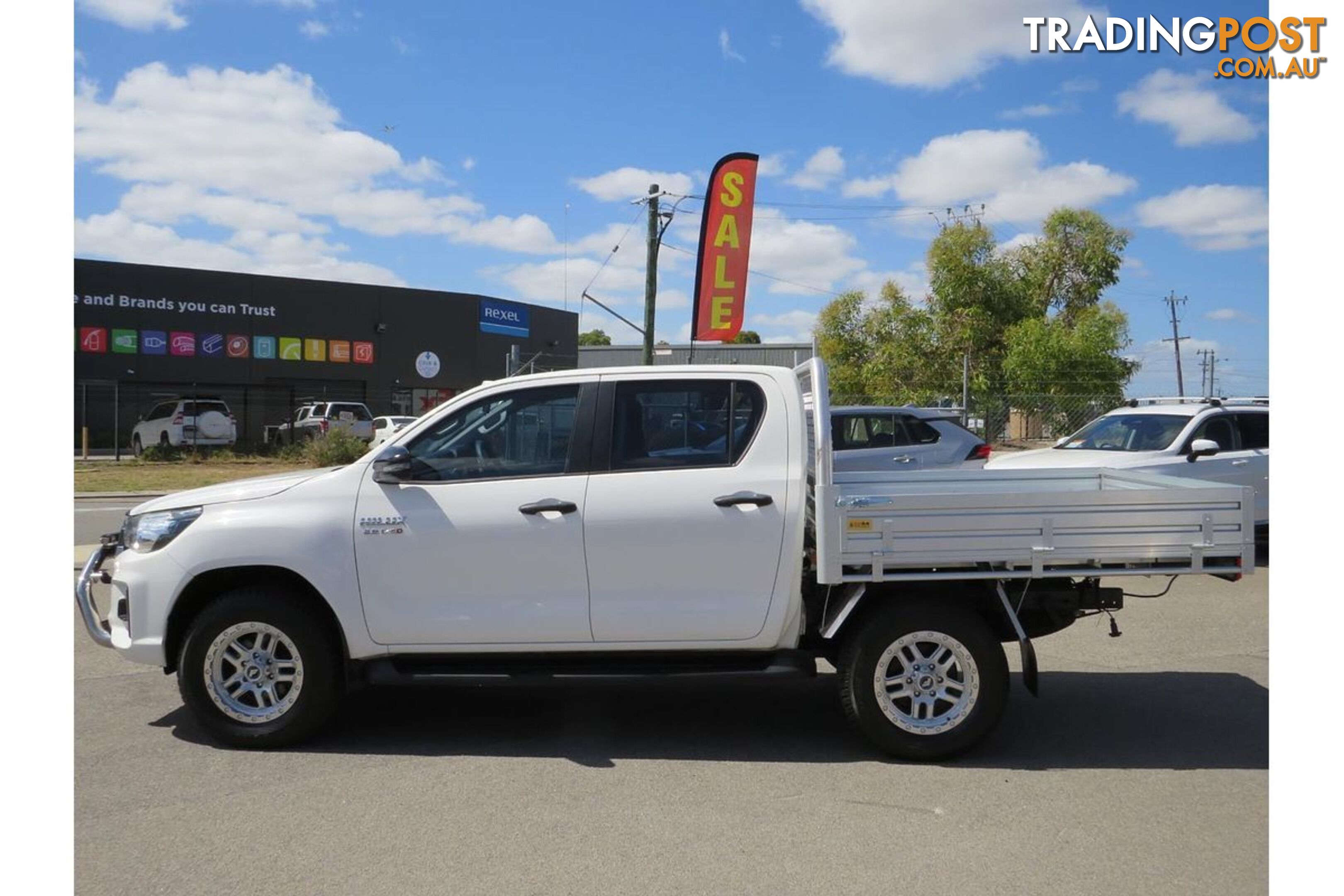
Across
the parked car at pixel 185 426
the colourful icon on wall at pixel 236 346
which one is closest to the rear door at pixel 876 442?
the parked car at pixel 185 426

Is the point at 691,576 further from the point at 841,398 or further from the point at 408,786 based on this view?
the point at 841,398

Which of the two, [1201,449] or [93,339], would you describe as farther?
[93,339]

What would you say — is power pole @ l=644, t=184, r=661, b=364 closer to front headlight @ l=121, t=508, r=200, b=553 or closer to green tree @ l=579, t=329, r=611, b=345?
front headlight @ l=121, t=508, r=200, b=553

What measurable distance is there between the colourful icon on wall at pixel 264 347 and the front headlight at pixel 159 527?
33082mm

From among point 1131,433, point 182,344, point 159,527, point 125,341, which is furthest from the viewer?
point 182,344

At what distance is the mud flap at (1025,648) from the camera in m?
5.54

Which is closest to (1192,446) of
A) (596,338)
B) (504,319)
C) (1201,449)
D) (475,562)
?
(1201,449)

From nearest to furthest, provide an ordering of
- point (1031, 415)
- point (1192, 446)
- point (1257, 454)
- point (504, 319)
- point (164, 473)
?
point (1192, 446) < point (1257, 454) < point (164, 473) < point (1031, 415) < point (504, 319)

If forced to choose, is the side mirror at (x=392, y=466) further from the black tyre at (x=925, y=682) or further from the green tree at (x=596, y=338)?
the green tree at (x=596, y=338)

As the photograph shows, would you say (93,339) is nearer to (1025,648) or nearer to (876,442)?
(876,442)

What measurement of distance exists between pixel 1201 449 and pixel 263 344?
31836mm

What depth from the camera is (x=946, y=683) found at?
5.49 meters

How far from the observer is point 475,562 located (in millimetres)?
5535
